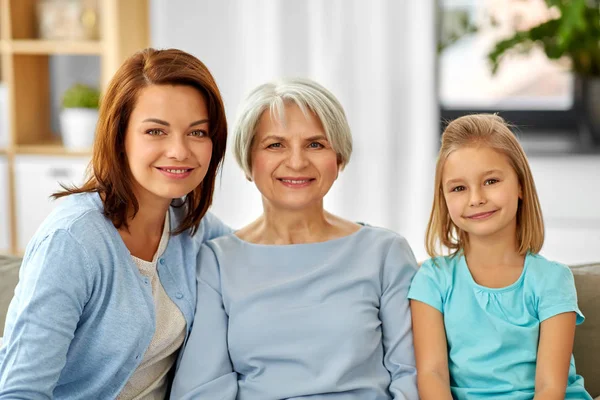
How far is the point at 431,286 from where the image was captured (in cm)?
169

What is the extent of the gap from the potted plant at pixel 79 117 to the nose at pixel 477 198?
239 centimetres

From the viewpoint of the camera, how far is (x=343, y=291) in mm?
1696

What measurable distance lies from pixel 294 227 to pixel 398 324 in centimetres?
33

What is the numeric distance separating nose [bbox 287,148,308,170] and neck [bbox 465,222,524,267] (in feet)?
1.34

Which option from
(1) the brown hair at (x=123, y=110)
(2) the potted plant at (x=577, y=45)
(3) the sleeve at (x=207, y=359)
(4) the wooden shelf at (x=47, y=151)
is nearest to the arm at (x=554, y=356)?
(3) the sleeve at (x=207, y=359)

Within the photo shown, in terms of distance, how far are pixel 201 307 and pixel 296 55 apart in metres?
2.27

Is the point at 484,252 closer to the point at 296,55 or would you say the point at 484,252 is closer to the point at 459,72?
the point at 296,55

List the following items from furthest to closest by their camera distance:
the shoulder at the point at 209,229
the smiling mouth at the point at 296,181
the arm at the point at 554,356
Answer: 1. the shoulder at the point at 209,229
2. the smiling mouth at the point at 296,181
3. the arm at the point at 554,356

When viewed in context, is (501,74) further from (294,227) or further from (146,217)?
(146,217)

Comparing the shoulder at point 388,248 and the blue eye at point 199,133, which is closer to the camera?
the blue eye at point 199,133

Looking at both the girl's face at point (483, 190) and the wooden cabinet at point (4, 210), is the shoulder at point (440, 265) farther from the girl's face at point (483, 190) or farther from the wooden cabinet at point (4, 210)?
the wooden cabinet at point (4, 210)

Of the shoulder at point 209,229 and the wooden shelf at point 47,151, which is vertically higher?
the wooden shelf at point 47,151

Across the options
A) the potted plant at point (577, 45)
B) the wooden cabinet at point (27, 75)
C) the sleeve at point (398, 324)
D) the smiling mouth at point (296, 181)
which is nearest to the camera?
the sleeve at point (398, 324)

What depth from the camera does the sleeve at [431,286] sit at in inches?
65.7
